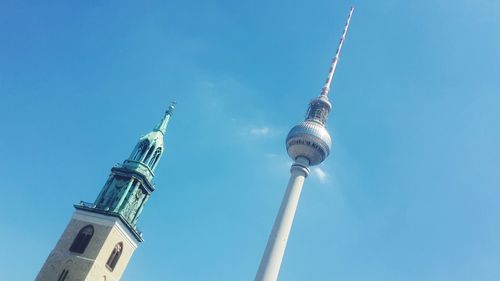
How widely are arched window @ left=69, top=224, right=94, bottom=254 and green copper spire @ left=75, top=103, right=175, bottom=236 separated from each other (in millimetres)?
2988

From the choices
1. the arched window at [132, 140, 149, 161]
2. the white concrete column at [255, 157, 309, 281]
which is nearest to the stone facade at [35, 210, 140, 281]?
the arched window at [132, 140, 149, 161]

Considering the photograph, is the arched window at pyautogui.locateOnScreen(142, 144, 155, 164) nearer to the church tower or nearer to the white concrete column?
the church tower

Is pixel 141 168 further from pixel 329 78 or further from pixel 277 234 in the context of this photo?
pixel 329 78

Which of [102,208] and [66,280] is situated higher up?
[102,208]

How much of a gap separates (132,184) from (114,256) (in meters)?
11.4

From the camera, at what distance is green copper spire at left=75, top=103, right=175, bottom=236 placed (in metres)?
65.7

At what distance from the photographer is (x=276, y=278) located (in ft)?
222

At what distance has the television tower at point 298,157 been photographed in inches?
2699

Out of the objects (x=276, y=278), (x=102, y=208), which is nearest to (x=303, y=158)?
(x=276, y=278)

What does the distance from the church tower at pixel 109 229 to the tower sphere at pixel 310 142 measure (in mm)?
26243

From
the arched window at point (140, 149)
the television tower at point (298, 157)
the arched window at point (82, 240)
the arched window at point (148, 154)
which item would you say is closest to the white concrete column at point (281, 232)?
the television tower at point (298, 157)

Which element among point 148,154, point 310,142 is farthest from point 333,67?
point 148,154

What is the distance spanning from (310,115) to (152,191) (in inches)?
1407

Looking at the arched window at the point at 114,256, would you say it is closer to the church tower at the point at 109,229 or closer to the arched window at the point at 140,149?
the church tower at the point at 109,229
